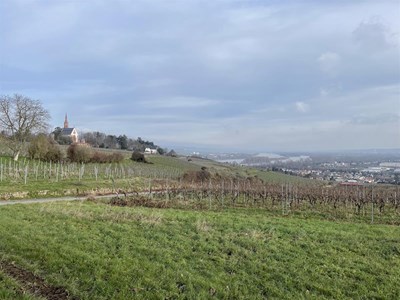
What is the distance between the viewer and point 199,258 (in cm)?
913

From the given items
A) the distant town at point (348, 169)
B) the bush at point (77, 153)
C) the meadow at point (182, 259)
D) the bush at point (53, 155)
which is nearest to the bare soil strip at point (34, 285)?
the meadow at point (182, 259)

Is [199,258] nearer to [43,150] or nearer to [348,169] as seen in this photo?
[43,150]

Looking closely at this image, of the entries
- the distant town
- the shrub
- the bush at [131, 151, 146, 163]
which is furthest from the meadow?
the bush at [131, 151, 146, 163]

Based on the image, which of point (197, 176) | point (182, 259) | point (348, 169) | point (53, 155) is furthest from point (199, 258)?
point (348, 169)

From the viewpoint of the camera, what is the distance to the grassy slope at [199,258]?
733 centimetres

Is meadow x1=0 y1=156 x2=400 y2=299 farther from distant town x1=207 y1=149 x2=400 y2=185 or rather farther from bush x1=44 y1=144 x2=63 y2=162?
bush x1=44 y1=144 x2=63 y2=162

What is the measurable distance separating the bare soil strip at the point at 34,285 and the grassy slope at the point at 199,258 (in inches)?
7.3

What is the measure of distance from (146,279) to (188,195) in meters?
23.7

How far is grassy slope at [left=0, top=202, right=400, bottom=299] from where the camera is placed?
24.1 feet

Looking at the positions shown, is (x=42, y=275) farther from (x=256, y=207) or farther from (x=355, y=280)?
(x=256, y=207)

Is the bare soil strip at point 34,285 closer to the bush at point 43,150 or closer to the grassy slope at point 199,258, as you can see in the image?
the grassy slope at point 199,258

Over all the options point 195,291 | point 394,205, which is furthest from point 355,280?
point 394,205

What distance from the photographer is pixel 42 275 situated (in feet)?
25.0

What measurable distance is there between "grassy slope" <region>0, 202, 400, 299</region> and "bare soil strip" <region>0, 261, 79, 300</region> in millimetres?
185
